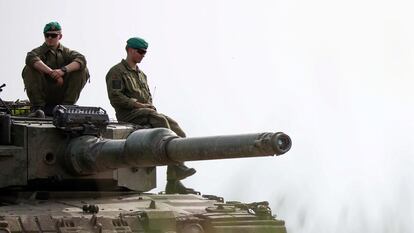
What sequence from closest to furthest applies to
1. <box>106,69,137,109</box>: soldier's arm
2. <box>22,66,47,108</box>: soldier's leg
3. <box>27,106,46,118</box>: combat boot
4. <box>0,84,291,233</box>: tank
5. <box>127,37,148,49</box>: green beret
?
<box>0,84,291,233</box>: tank < <box>27,106,46,118</box>: combat boot < <box>106,69,137,109</box>: soldier's arm < <box>127,37,148,49</box>: green beret < <box>22,66,47,108</box>: soldier's leg

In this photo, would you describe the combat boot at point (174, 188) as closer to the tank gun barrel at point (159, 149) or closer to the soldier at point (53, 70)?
the soldier at point (53, 70)

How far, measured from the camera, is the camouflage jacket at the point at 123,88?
62.5ft

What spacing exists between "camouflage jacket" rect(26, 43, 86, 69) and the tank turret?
193 cm

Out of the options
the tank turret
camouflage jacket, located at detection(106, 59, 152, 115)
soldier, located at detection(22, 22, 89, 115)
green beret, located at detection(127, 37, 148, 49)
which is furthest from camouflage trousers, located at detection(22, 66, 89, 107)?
the tank turret

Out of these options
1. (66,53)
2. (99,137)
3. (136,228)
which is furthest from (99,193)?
(66,53)

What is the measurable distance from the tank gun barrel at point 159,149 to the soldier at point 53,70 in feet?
8.85

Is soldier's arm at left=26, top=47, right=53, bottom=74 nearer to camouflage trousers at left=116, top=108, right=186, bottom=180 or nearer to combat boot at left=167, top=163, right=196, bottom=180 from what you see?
camouflage trousers at left=116, top=108, right=186, bottom=180

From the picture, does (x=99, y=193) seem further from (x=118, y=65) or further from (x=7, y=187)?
(x=118, y=65)

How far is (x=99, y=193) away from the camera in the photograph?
17328 millimetres

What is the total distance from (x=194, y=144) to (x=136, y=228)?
6.67 ft

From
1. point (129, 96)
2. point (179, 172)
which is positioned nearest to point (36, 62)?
point (129, 96)

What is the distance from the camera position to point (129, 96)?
19.3m

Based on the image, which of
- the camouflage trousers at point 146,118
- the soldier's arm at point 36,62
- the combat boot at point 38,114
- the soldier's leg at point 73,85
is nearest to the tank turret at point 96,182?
the combat boot at point 38,114

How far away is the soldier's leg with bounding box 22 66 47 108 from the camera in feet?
63.7
